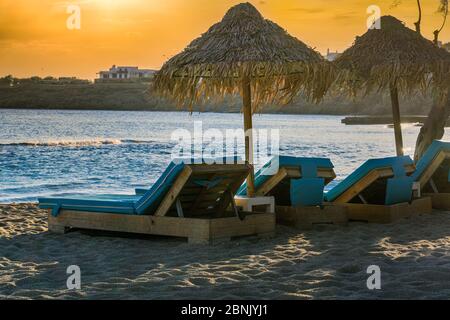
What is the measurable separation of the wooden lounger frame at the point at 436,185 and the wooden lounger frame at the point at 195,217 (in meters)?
2.75

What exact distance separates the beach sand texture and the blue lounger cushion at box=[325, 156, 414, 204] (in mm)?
441

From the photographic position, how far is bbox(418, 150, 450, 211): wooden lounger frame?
9.02 metres

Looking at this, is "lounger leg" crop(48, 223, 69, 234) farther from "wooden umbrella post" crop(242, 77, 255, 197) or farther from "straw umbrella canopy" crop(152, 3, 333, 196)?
"wooden umbrella post" crop(242, 77, 255, 197)

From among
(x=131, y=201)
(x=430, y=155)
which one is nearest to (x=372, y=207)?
(x=430, y=155)

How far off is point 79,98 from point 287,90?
83.9 m

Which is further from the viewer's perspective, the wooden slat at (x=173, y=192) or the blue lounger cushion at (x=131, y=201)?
the blue lounger cushion at (x=131, y=201)

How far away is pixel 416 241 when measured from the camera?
6941mm

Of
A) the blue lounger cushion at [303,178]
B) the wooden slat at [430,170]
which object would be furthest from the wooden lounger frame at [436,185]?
the blue lounger cushion at [303,178]

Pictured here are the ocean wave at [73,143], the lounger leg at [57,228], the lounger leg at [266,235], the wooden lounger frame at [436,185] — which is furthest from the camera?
the ocean wave at [73,143]

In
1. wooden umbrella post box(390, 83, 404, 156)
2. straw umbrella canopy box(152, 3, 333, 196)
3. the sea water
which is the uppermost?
straw umbrella canopy box(152, 3, 333, 196)

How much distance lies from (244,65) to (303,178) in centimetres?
134

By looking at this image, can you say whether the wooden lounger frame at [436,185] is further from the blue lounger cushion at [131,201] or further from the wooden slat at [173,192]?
the wooden slat at [173,192]

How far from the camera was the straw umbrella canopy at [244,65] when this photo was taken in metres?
7.46

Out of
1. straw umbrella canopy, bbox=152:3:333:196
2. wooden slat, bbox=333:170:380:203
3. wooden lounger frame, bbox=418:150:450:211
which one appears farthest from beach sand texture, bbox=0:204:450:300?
straw umbrella canopy, bbox=152:3:333:196
